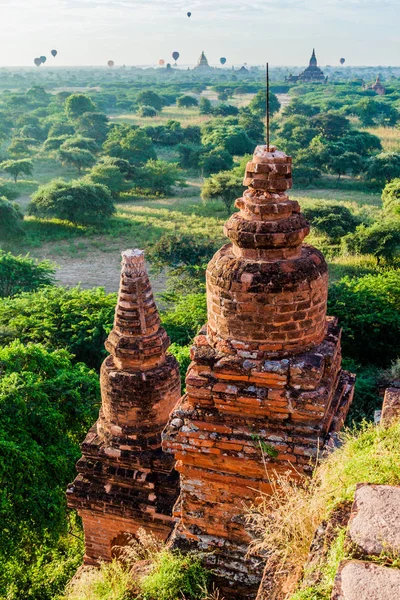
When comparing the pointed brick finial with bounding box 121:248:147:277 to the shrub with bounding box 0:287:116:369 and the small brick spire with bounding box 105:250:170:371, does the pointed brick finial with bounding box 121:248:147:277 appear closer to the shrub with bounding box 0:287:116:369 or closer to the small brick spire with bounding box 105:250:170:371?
the small brick spire with bounding box 105:250:170:371

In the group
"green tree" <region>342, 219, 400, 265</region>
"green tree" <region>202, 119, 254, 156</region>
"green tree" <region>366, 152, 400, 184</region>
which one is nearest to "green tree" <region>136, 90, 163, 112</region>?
"green tree" <region>202, 119, 254, 156</region>

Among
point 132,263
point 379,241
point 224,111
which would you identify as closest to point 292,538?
point 132,263

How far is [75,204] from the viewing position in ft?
109

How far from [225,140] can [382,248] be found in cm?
3066

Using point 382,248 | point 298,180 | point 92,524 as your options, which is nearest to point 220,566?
point 92,524

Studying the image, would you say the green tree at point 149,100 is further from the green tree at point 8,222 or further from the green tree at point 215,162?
the green tree at point 8,222

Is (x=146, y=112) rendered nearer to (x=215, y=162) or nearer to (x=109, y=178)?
(x=215, y=162)

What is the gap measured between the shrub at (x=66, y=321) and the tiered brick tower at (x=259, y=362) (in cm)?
1134

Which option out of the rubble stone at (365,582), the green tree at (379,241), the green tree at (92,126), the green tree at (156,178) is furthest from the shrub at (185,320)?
the green tree at (92,126)

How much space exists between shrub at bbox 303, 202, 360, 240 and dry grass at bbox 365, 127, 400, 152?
93.4 ft

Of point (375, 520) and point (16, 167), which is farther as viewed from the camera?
point (16, 167)

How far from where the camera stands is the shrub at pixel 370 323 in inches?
688

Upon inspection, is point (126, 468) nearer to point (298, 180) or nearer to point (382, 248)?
point (382, 248)

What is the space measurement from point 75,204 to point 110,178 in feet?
23.8
